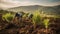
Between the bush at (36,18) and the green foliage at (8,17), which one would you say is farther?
the green foliage at (8,17)

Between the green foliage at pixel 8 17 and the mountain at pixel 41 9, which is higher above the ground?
the mountain at pixel 41 9

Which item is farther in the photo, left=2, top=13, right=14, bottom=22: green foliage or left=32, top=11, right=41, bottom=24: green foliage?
left=2, top=13, right=14, bottom=22: green foliage

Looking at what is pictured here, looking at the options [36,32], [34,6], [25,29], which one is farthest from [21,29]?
[34,6]

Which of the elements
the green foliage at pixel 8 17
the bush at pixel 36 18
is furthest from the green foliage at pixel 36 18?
the green foliage at pixel 8 17

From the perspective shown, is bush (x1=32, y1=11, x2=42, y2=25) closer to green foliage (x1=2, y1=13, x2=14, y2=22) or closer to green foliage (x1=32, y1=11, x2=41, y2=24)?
green foliage (x1=32, y1=11, x2=41, y2=24)

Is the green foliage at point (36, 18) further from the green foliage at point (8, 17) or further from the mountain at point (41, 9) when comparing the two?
the green foliage at point (8, 17)

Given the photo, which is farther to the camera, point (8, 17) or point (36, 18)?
point (8, 17)

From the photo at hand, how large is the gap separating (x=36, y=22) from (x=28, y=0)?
0.28m

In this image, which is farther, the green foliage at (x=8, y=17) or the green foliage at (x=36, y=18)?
the green foliage at (x=8, y=17)

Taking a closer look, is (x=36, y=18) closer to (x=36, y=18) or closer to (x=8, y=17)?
(x=36, y=18)

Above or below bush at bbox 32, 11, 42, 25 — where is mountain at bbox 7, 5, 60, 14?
above

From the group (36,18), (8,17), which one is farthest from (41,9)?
(8,17)

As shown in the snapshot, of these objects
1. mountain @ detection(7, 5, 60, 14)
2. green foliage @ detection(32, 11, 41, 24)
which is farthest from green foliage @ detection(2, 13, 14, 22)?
green foliage @ detection(32, 11, 41, 24)

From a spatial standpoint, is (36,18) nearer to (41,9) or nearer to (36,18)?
(36,18)
